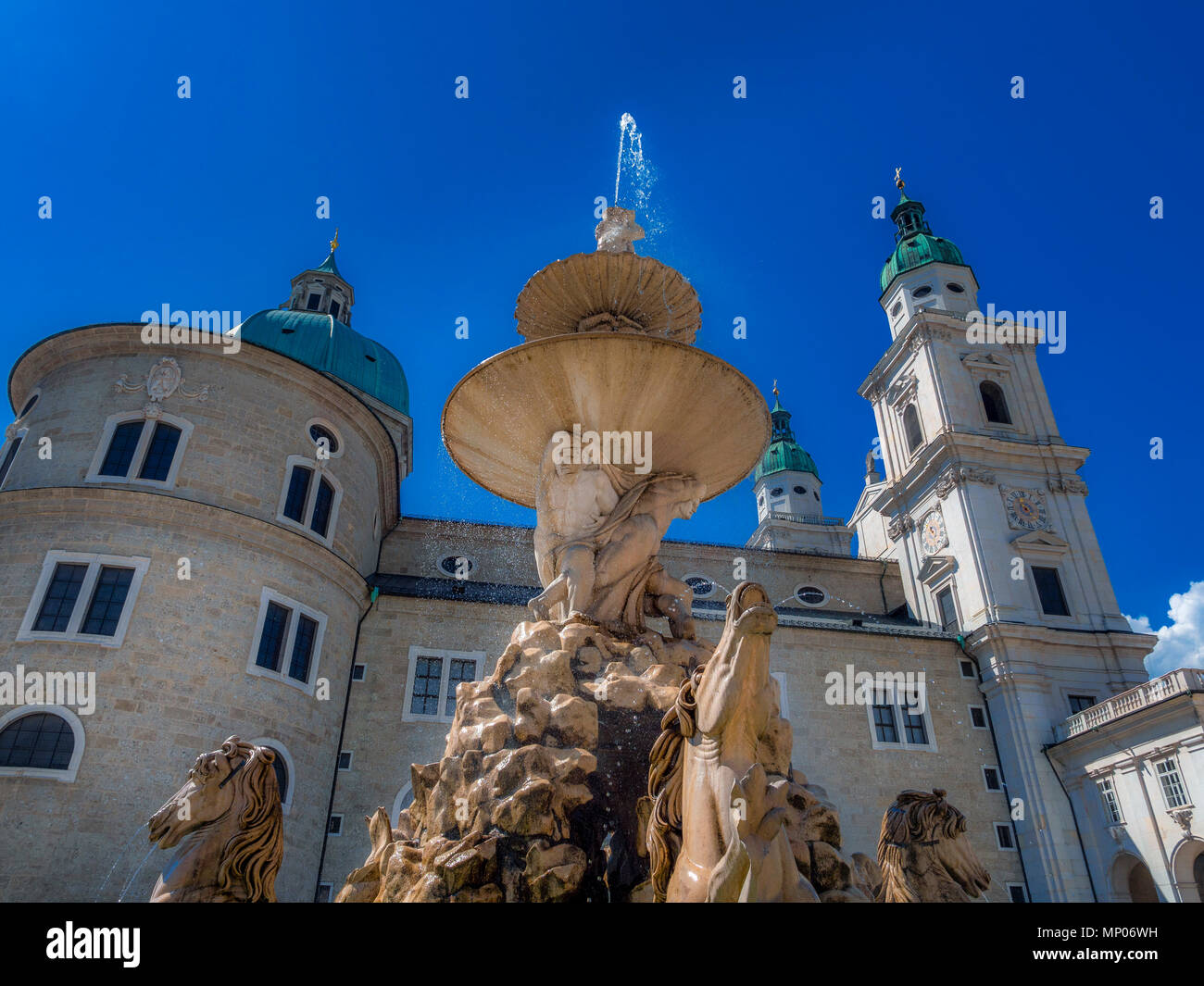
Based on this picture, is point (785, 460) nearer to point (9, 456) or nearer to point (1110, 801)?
point (1110, 801)

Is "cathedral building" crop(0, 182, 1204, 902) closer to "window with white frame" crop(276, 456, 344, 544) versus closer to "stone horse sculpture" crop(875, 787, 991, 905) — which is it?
"window with white frame" crop(276, 456, 344, 544)

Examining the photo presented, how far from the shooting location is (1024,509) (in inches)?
1171

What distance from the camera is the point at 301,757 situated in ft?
56.1

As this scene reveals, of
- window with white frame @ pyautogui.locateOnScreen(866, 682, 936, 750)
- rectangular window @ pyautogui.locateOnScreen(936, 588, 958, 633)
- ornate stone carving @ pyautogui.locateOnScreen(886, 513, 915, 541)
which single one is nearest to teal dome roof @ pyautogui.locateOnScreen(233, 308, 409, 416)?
ornate stone carving @ pyautogui.locateOnScreen(886, 513, 915, 541)

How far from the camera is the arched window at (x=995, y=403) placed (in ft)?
109

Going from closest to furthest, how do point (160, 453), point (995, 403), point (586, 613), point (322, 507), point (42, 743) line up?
point (586, 613) → point (42, 743) → point (160, 453) → point (322, 507) → point (995, 403)

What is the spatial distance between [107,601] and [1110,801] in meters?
26.6

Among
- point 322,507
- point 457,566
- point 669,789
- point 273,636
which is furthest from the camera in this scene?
point 457,566

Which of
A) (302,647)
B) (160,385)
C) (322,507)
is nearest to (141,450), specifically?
(160,385)

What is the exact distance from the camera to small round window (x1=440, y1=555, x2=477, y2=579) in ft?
90.9

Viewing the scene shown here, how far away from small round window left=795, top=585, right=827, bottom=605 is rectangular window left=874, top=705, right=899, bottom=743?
7573 millimetres

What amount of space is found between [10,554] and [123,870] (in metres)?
6.75
